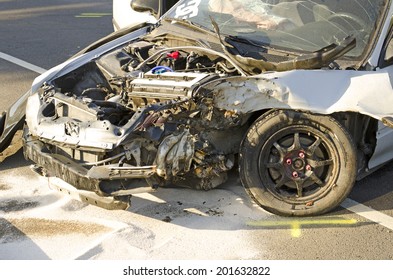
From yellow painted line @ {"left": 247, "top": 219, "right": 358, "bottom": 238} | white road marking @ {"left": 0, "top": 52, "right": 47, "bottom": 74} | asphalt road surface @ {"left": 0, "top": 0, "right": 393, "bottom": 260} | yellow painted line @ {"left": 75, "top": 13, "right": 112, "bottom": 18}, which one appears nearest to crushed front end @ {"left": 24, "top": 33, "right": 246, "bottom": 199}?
asphalt road surface @ {"left": 0, "top": 0, "right": 393, "bottom": 260}

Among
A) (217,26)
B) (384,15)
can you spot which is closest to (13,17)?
(217,26)

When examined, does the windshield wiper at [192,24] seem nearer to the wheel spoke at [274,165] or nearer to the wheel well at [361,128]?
the wheel well at [361,128]

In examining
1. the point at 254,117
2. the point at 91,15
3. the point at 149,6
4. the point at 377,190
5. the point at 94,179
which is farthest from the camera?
the point at 91,15

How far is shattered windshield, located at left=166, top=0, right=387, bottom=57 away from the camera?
5613 millimetres

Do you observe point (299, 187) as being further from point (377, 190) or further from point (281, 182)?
point (377, 190)

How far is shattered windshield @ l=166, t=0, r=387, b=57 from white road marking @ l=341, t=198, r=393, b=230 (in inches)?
47.7

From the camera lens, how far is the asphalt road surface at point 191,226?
4875 millimetres

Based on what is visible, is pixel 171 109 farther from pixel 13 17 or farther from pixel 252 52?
pixel 13 17

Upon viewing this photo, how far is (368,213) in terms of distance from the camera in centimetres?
541

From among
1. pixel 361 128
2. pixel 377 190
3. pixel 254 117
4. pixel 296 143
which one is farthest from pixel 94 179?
pixel 377 190

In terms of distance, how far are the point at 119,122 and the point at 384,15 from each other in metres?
2.35

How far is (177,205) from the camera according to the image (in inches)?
217

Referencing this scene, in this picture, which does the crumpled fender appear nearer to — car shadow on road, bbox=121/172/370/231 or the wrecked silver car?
Answer: the wrecked silver car

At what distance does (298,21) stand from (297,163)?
4.41 feet
